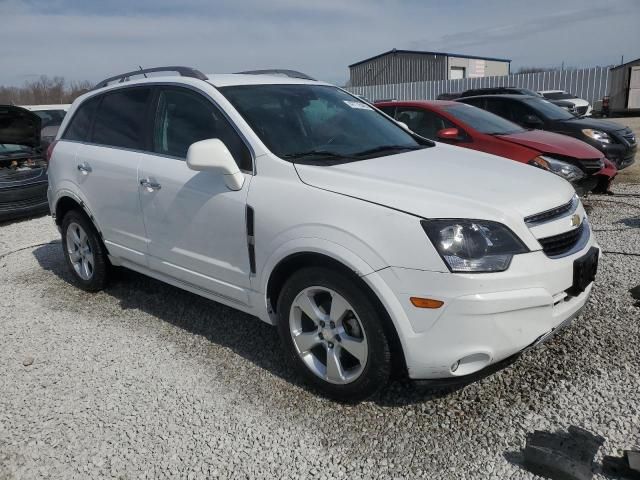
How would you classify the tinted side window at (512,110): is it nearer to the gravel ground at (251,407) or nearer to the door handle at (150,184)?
the gravel ground at (251,407)

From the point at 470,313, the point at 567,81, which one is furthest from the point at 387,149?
the point at 567,81

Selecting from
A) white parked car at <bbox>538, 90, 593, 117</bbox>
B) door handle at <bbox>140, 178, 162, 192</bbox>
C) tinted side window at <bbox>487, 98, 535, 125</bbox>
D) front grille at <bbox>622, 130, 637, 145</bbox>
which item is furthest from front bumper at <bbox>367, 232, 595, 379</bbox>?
white parked car at <bbox>538, 90, 593, 117</bbox>

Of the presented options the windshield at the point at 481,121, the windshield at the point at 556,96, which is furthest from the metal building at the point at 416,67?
the windshield at the point at 481,121

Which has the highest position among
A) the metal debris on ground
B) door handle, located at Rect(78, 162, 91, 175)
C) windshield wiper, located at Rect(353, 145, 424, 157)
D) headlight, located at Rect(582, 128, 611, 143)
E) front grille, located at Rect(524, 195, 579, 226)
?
windshield wiper, located at Rect(353, 145, 424, 157)

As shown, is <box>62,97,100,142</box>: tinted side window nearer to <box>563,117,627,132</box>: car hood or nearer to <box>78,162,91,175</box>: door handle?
<box>78,162,91,175</box>: door handle

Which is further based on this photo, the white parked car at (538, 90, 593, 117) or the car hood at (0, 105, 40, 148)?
the white parked car at (538, 90, 593, 117)

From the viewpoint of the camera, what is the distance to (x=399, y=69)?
4191 centimetres

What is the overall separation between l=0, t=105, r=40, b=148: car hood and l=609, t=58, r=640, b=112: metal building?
26.7 meters

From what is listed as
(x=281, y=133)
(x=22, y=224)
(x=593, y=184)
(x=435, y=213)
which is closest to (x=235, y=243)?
(x=281, y=133)

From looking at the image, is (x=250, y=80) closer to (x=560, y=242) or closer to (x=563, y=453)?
(x=560, y=242)

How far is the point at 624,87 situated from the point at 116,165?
29990 mm

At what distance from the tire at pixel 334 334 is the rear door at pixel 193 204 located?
0.42 metres

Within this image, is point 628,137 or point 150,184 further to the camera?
point 628,137

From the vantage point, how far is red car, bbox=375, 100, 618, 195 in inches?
250
